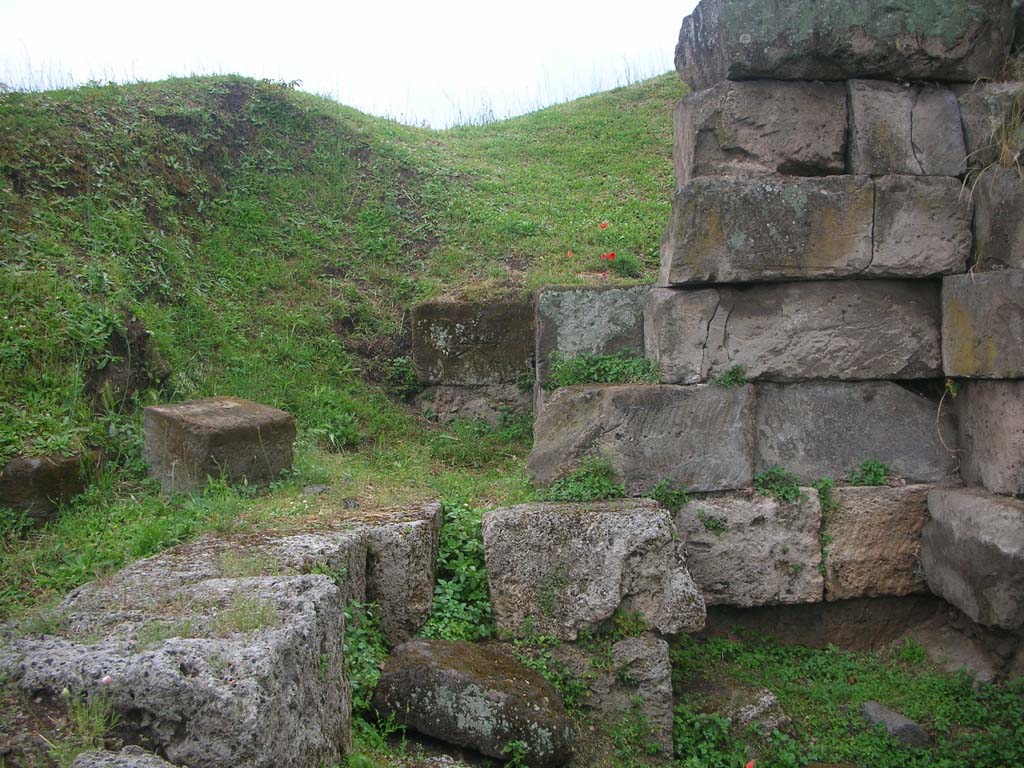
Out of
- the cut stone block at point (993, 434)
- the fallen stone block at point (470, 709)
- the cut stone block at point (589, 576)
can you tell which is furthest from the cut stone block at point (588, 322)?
the fallen stone block at point (470, 709)

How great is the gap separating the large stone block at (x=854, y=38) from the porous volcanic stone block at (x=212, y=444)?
3.44 m

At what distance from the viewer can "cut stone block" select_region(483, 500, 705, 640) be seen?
14.3 ft

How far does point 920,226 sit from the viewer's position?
4938 millimetres

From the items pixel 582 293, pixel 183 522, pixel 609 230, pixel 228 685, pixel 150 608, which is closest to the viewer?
pixel 228 685

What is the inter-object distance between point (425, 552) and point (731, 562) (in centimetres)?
182

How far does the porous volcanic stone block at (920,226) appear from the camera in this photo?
493 centimetres

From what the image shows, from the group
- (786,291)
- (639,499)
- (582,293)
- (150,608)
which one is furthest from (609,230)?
(150,608)

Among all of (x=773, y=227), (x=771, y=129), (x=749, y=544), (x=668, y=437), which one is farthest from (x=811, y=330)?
(x=749, y=544)

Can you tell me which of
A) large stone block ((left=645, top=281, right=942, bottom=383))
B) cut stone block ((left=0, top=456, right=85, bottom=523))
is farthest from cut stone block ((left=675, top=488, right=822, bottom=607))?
cut stone block ((left=0, top=456, right=85, bottom=523))

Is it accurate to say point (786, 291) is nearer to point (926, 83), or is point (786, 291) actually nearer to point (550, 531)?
point (926, 83)

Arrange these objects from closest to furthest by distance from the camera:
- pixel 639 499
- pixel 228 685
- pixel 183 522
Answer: pixel 228 685 < pixel 183 522 < pixel 639 499

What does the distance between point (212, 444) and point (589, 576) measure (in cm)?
227

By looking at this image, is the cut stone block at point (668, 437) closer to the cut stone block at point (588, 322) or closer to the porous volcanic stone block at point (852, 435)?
the porous volcanic stone block at point (852, 435)

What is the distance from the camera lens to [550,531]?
4465 millimetres
